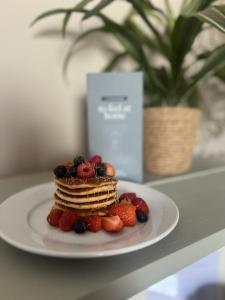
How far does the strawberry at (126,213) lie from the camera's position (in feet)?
1.69

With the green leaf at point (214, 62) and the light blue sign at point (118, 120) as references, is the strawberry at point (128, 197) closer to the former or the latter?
the light blue sign at point (118, 120)

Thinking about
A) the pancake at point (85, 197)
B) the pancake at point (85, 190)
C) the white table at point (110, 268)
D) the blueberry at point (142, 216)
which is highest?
the pancake at point (85, 190)

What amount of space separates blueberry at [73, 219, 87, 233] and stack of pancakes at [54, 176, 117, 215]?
0.18 ft

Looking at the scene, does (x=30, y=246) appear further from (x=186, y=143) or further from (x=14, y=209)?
(x=186, y=143)

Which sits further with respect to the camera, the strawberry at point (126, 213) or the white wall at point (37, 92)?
the white wall at point (37, 92)

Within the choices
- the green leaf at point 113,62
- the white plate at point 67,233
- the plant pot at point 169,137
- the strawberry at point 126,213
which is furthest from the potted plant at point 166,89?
the strawberry at point 126,213

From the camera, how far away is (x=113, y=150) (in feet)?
2.67

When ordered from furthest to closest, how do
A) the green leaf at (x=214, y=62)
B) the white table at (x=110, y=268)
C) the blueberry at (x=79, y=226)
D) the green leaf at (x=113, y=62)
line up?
1. the green leaf at (x=113, y=62)
2. the green leaf at (x=214, y=62)
3. the blueberry at (x=79, y=226)
4. the white table at (x=110, y=268)

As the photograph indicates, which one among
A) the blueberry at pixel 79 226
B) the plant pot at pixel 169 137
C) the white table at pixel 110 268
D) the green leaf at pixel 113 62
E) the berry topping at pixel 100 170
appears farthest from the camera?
the green leaf at pixel 113 62

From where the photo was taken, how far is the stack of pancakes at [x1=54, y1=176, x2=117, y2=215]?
0.54 metres

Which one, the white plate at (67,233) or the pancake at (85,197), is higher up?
the pancake at (85,197)

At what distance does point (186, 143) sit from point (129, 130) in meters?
0.19

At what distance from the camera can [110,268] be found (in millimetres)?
417

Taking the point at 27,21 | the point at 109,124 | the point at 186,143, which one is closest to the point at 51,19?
the point at 27,21
